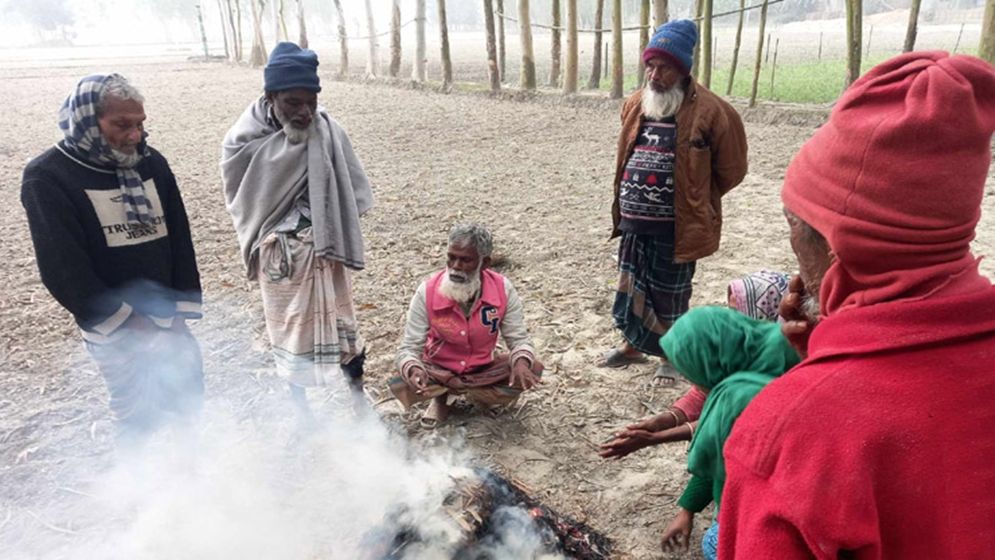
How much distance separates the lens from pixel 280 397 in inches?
162

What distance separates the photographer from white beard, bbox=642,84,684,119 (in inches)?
147

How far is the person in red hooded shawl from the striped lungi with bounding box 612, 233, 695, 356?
119 inches

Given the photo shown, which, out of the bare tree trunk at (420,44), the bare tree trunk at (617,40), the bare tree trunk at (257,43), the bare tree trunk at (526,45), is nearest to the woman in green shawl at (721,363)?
the bare tree trunk at (617,40)

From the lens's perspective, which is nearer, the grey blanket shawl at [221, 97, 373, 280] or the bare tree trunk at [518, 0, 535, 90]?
the grey blanket shawl at [221, 97, 373, 280]

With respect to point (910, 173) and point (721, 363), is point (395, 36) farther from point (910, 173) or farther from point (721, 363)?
point (910, 173)

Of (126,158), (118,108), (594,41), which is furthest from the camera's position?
(594,41)

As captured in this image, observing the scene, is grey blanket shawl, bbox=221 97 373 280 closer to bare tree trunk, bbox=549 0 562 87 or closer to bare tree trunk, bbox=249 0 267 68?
bare tree trunk, bbox=549 0 562 87

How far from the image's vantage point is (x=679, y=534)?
110 inches

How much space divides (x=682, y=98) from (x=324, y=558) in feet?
10.2

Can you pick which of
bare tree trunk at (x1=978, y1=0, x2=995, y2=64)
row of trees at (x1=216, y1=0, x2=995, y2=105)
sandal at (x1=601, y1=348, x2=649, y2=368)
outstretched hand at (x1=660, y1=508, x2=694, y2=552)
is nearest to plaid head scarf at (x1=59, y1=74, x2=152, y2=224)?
outstretched hand at (x1=660, y1=508, x2=694, y2=552)

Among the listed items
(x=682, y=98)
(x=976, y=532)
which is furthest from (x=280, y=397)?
(x=976, y=532)

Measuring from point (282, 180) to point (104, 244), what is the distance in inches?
34.8

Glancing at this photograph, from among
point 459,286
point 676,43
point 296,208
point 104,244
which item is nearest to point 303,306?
point 296,208

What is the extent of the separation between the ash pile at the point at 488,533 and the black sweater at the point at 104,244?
5.13 feet
